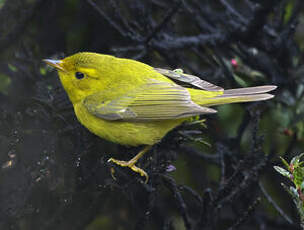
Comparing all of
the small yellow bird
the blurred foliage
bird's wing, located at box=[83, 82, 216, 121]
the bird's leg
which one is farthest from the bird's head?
the blurred foliage

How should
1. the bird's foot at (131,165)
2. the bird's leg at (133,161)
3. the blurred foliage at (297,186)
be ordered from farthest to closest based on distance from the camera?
the bird's leg at (133,161), the bird's foot at (131,165), the blurred foliage at (297,186)

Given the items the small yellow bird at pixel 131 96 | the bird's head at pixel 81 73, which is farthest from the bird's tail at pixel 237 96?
the bird's head at pixel 81 73

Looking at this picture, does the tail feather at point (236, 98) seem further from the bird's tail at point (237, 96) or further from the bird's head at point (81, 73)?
the bird's head at point (81, 73)

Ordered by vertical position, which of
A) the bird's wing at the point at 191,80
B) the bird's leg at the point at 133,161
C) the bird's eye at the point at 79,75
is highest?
the bird's wing at the point at 191,80

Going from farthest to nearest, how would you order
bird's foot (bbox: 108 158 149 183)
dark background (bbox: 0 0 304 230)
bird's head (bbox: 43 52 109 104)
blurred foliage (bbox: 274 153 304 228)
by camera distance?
bird's head (bbox: 43 52 109 104)
bird's foot (bbox: 108 158 149 183)
dark background (bbox: 0 0 304 230)
blurred foliage (bbox: 274 153 304 228)

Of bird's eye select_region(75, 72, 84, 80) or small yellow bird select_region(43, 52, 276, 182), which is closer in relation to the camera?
small yellow bird select_region(43, 52, 276, 182)

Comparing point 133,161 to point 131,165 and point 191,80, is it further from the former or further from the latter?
point 191,80

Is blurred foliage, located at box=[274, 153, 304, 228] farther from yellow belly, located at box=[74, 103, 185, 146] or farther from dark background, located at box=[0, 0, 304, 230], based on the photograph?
yellow belly, located at box=[74, 103, 185, 146]

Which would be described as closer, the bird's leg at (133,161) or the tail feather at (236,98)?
the tail feather at (236,98)
